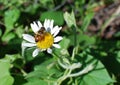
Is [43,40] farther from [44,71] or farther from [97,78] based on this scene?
[97,78]

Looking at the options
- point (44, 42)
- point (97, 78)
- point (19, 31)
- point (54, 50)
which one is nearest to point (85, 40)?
point (19, 31)

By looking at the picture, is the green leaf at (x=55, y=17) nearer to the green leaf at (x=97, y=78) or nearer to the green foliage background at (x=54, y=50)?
the green foliage background at (x=54, y=50)

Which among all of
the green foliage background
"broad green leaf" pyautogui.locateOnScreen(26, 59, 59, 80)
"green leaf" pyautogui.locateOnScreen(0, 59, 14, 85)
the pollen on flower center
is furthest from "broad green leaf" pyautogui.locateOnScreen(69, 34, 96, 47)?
the pollen on flower center

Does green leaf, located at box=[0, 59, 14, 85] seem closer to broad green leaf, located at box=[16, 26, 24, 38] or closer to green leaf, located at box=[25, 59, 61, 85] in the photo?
green leaf, located at box=[25, 59, 61, 85]

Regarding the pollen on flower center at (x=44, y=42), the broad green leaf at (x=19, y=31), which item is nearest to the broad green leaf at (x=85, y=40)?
the broad green leaf at (x=19, y=31)

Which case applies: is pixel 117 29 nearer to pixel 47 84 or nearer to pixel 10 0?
pixel 10 0

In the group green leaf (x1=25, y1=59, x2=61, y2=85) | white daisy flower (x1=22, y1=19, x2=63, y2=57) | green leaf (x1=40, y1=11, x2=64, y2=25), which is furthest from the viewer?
green leaf (x1=40, y1=11, x2=64, y2=25)
